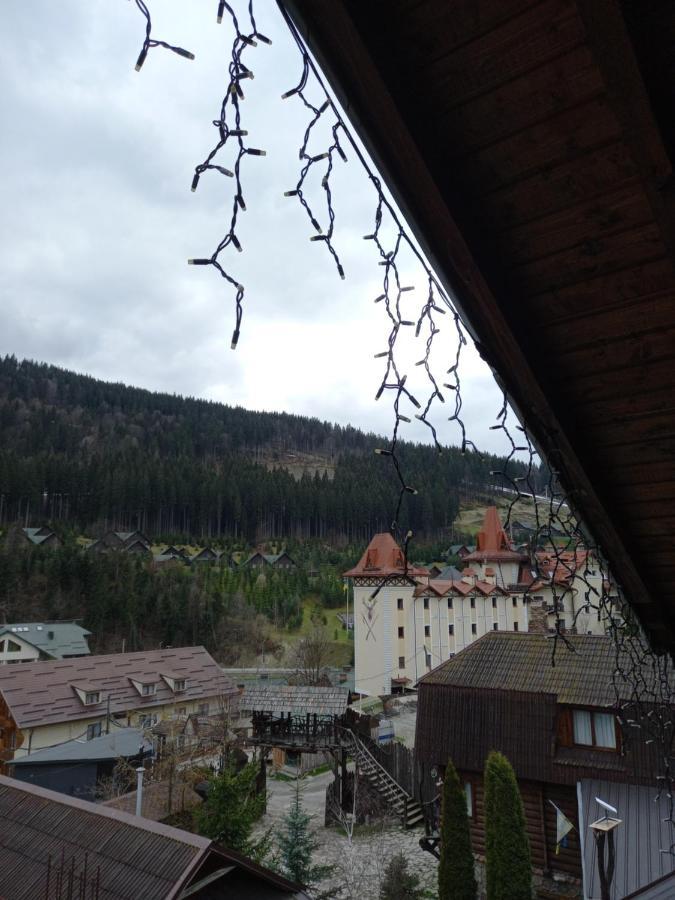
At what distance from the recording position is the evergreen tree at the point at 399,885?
9.21 metres

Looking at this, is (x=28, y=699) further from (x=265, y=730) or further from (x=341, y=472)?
(x=341, y=472)

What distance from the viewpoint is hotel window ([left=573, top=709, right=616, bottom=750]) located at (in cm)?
982

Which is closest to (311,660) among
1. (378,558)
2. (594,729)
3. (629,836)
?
(378,558)

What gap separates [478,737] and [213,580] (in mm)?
33017

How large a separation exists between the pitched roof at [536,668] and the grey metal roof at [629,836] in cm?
134

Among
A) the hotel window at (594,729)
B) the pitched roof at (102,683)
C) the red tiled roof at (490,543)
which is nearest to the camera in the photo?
the hotel window at (594,729)

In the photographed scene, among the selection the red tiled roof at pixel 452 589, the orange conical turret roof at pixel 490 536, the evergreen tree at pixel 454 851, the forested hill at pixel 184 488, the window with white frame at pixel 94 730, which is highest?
the forested hill at pixel 184 488

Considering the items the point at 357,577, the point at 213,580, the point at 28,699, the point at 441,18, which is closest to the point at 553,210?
the point at 441,18

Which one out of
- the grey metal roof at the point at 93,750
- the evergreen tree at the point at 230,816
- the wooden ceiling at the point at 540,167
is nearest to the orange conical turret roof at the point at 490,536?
the grey metal roof at the point at 93,750

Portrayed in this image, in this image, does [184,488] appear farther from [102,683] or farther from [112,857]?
[112,857]

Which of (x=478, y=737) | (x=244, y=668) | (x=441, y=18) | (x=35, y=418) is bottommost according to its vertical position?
(x=244, y=668)

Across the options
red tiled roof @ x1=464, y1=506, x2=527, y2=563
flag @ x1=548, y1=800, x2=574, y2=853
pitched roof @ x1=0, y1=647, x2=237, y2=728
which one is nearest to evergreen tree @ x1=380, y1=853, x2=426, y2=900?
flag @ x1=548, y1=800, x2=574, y2=853

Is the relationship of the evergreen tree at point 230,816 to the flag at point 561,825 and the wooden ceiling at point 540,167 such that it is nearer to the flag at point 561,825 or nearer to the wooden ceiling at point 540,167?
the flag at point 561,825

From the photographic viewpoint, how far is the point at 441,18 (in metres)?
0.87
